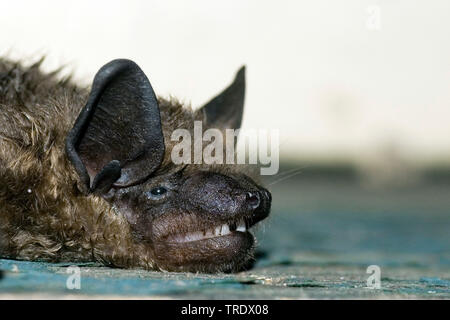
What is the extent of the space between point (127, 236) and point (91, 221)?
0.80ft

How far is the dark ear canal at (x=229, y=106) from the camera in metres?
6.29

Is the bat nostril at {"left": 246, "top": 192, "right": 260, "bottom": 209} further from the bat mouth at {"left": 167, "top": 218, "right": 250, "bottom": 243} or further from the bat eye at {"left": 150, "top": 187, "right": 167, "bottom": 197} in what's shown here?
the bat eye at {"left": 150, "top": 187, "right": 167, "bottom": 197}

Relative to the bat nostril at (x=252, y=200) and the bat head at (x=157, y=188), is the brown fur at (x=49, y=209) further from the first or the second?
the bat nostril at (x=252, y=200)

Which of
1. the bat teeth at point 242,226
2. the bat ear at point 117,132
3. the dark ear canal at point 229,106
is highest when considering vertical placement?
the dark ear canal at point 229,106

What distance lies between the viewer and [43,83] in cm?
611

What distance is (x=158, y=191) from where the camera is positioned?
4891 mm

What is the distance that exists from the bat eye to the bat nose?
1.84ft

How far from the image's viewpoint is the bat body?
4.69 meters

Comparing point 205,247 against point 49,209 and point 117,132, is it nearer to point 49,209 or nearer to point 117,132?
point 117,132

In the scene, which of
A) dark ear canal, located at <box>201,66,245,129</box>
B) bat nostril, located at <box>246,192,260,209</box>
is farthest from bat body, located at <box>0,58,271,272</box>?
dark ear canal, located at <box>201,66,245,129</box>

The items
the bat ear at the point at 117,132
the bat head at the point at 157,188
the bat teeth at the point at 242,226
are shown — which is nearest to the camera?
the bat ear at the point at 117,132

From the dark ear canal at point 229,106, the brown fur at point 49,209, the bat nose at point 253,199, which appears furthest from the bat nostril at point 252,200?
the dark ear canal at point 229,106

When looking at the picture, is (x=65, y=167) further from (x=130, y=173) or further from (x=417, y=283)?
(x=417, y=283)
